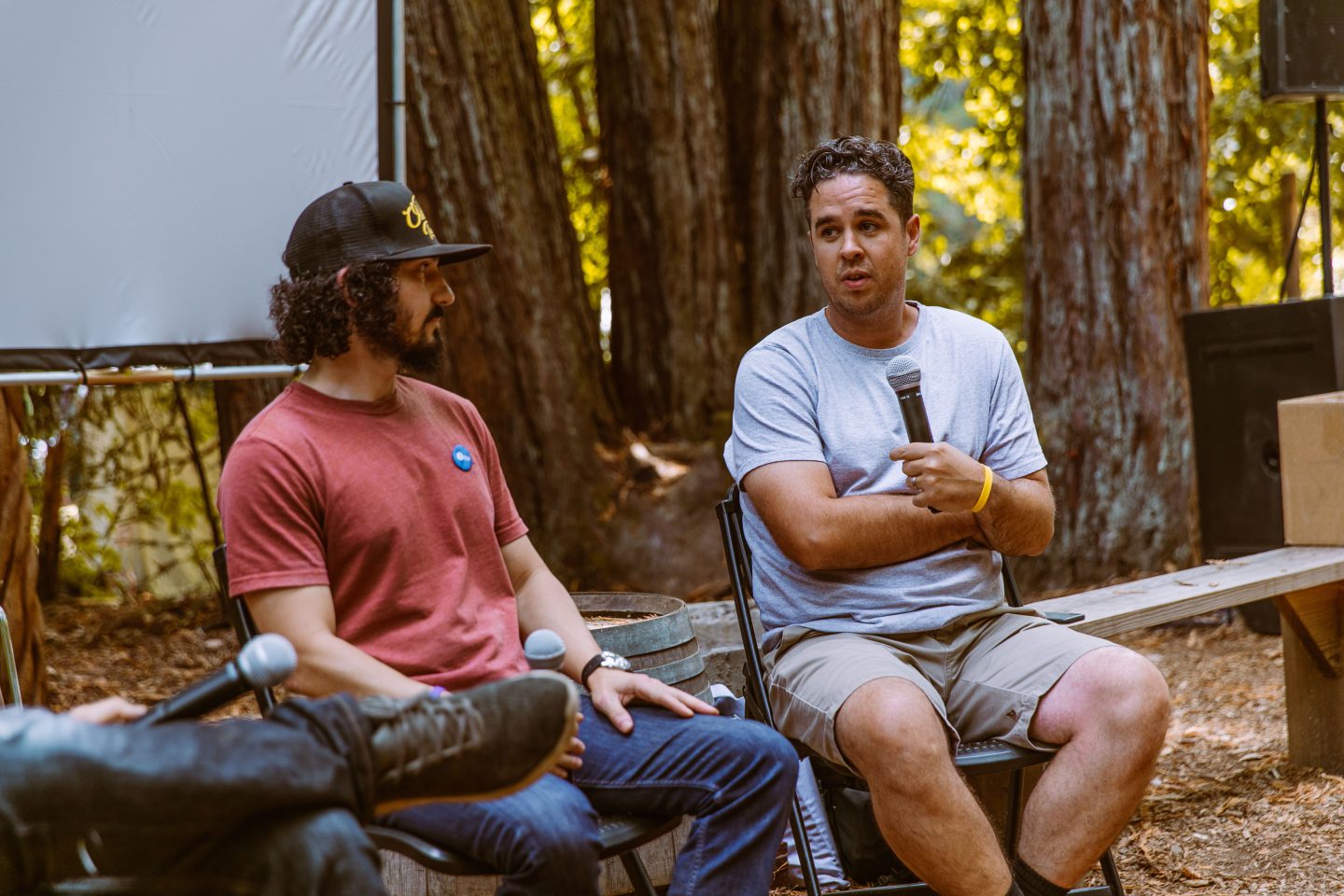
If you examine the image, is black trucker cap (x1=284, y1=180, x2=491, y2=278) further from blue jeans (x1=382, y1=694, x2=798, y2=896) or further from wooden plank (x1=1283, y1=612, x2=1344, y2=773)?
wooden plank (x1=1283, y1=612, x2=1344, y2=773)

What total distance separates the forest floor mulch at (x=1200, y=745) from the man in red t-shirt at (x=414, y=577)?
1.42 meters

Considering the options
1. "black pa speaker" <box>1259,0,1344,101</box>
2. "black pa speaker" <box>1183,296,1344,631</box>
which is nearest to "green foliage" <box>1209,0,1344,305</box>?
"black pa speaker" <box>1259,0,1344,101</box>

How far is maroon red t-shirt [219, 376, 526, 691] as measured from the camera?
2293mm

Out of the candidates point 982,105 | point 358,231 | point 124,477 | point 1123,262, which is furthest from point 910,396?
point 982,105

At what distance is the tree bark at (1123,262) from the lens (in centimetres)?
616

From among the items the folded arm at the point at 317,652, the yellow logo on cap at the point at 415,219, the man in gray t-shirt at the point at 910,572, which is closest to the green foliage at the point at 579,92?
the man in gray t-shirt at the point at 910,572

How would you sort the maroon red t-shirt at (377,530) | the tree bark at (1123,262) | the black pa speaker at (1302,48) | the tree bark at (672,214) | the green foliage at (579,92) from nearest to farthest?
the maroon red t-shirt at (377,530), the black pa speaker at (1302,48), the tree bark at (1123,262), the tree bark at (672,214), the green foliage at (579,92)

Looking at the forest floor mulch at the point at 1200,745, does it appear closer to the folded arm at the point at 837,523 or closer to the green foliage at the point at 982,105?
the folded arm at the point at 837,523

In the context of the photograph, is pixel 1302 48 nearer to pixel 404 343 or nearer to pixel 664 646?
pixel 664 646

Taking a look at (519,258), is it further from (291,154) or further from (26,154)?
(26,154)

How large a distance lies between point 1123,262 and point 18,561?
15.4ft

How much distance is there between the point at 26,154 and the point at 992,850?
8.99ft

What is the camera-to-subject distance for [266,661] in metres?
1.64

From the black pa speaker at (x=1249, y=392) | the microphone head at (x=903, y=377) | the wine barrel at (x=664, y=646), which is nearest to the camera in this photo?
the microphone head at (x=903, y=377)
